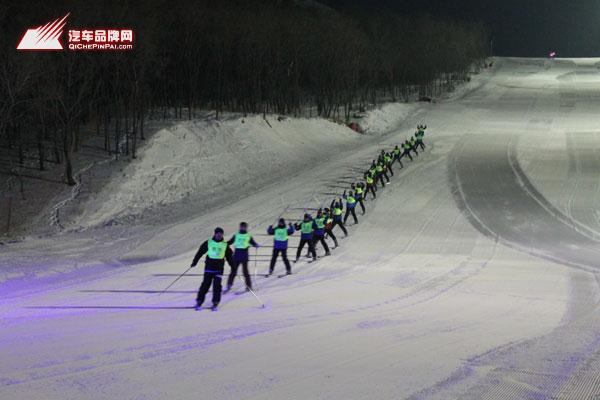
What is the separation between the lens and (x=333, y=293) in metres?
14.6

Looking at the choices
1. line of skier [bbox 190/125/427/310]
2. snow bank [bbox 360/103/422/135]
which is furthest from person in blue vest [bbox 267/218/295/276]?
snow bank [bbox 360/103/422/135]

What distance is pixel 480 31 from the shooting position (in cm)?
11631

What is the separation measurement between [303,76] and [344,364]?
202ft

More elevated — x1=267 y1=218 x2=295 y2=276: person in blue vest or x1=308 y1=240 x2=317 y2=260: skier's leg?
x1=267 y1=218 x2=295 y2=276: person in blue vest

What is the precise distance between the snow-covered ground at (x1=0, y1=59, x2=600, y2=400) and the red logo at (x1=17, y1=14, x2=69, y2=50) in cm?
722

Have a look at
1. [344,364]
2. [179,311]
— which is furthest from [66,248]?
[344,364]

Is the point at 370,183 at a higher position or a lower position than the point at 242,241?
lower

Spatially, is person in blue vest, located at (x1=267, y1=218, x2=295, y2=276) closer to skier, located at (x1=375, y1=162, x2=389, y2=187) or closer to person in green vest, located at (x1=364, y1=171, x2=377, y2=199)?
person in green vest, located at (x1=364, y1=171, x2=377, y2=199)

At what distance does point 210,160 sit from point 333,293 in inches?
983

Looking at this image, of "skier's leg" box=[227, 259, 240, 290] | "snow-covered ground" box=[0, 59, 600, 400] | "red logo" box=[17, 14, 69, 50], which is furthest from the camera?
"red logo" box=[17, 14, 69, 50]

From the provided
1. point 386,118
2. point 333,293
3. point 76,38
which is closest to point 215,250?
point 333,293

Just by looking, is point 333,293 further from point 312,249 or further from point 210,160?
point 210,160

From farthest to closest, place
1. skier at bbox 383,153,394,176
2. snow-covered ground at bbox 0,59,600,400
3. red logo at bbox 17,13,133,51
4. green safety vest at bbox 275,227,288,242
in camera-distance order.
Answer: skier at bbox 383,153,394,176
red logo at bbox 17,13,133,51
green safety vest at bbox 275,227,288,242
snow-covered ground at bbox 0,59,600,400

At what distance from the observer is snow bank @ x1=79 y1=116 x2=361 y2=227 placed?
31.9 meters
